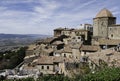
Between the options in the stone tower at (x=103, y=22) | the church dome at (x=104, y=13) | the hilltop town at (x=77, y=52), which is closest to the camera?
the hilltop town at (x=77, y=52)

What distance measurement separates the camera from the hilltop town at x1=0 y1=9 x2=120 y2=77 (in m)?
36.2

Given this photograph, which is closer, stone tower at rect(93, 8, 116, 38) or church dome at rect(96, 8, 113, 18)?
stone tower at rect(93, 8, 116, 38)

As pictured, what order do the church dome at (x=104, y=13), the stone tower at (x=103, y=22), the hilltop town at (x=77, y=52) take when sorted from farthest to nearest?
1. the church dome at (x=104, y=13)
2. the stone tower at (x=103, y=22)
3. the hilltop town at (x=77, y=52)

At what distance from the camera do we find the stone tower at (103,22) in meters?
63.2

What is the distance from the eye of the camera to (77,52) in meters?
49.5

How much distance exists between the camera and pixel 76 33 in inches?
2746

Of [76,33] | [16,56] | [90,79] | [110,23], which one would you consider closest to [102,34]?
[110,23]

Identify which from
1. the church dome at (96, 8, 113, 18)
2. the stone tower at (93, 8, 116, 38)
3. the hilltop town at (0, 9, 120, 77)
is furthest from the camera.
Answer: the church dome at (96, 8, 113, 18)

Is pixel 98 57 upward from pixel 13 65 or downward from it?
upward

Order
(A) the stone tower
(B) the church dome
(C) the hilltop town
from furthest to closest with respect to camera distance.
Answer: (B) the church dome, (A) the stone tower, (C) the hilltop town

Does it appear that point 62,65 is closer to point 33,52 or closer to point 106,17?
point 33,52

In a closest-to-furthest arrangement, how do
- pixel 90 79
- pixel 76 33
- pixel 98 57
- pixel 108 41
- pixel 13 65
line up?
1. pixel 90 79
2. pixel 98 57
3. pixel 108 41
4. pixel 13 65
5. pixel 76 33

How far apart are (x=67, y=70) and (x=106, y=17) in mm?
31038

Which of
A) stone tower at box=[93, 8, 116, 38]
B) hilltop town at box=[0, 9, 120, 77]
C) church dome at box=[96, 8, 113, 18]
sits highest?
church dome at box=[96, 8, 113, 18]
